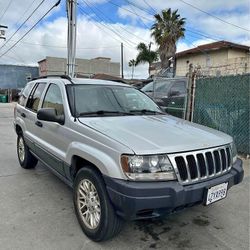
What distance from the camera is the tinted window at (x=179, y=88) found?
8.50m

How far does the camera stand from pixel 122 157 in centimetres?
266

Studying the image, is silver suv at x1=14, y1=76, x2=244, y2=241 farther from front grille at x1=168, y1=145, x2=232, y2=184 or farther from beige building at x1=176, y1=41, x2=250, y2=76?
beige building at x1=176, y1=41, x2=250, y2=76

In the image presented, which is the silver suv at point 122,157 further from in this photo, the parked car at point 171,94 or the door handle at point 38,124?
the parked car at point 171,94

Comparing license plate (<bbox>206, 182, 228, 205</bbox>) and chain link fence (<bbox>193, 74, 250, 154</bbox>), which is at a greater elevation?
chain link fence (<bbox>193, 74, 250, 154</bbox>)

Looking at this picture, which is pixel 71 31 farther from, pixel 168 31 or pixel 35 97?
pixel 168 31

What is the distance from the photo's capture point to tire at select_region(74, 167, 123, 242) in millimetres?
2841

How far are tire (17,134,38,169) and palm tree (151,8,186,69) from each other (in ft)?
78.2

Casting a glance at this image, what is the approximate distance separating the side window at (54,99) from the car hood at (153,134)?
1.99ft

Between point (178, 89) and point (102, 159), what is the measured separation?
20.6ft

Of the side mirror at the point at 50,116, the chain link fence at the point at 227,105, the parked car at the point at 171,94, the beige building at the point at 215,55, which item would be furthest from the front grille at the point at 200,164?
the beige building at the point at 215,55

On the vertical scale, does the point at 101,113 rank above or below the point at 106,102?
below

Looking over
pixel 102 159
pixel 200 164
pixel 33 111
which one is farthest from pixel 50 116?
pixel 200 164

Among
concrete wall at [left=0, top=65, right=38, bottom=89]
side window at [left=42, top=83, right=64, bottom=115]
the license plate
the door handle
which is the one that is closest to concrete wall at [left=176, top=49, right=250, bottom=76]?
side window at [left=42, top=83, right=64, bottom=115]

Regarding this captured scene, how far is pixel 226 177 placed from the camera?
313 cm
